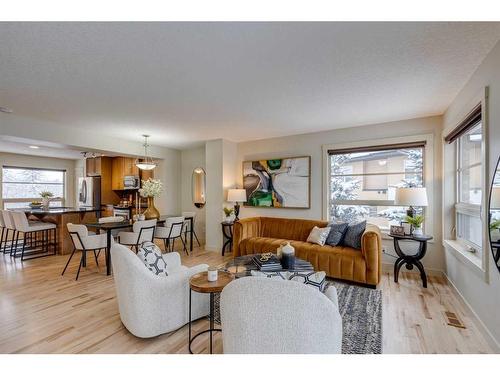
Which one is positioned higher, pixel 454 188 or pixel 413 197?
pixel 454 188

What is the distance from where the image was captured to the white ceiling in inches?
70.3

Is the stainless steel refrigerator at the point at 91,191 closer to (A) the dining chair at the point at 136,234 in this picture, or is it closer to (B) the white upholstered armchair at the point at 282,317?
(A) the dining chair at the point at 136,234

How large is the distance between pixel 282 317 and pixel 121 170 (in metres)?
7.18

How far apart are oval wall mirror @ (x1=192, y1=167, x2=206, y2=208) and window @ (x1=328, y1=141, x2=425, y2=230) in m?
3.14

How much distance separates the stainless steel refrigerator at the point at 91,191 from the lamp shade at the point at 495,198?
815cm

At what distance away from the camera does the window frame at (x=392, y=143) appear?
3754mm

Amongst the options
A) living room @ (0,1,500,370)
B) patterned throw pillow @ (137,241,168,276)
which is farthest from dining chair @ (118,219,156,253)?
patterned throw pillow @ (137,241,168,276)

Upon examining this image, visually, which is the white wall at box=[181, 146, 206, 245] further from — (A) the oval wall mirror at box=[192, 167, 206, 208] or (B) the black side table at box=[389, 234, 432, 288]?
(B) the black side table at box=[389, 234, 432, 288]

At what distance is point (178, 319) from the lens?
2.23 metres

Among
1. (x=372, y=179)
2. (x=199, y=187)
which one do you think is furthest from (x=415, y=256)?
(x=199, y=187)

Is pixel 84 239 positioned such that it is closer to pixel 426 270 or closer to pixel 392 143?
pixel 392 143

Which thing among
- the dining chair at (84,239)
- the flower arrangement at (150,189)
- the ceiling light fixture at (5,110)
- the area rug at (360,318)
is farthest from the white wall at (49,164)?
the area rug at (360,318)

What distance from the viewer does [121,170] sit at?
23.4 ft
